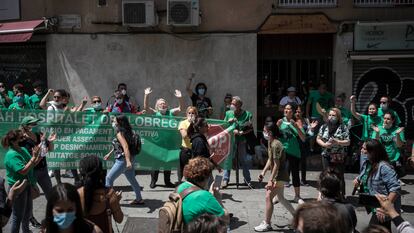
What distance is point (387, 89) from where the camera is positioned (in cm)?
1219

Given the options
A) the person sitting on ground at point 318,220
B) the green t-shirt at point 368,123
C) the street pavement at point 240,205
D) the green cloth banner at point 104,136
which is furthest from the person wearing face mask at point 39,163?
the green t-shirt at point 368,123

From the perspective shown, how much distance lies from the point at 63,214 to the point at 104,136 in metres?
5.95

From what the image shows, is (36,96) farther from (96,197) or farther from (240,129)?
(96,197)

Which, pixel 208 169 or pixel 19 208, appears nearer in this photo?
pixel 208 169

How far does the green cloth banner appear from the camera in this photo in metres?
9.31

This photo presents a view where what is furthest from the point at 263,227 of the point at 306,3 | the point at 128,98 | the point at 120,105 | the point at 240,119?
the point at 306,3

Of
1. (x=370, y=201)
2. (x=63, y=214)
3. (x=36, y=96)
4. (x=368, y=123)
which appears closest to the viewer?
(x=63, y=214)

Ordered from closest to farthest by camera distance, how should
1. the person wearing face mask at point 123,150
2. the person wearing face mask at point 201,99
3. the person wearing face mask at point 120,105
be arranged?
the person wearing face mask at point 123,150, the person wearing face mask at point 120,105, the person wearing face mask at point 201,99

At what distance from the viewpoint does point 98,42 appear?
40.8 feet

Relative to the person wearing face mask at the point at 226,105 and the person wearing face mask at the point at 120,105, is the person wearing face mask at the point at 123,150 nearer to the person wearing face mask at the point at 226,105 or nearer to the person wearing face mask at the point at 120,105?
the person wearing face mask at the point at 120,105

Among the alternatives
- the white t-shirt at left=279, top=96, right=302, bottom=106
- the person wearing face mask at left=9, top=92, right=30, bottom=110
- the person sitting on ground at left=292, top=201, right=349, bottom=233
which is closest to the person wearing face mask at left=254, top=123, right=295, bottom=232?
the person sitting on ground at left=292, top=201, right=349, bottom=233

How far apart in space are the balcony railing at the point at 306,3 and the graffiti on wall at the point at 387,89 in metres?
1.90

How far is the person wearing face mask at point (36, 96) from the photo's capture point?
11672 millimetres

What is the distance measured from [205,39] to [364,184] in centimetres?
716
